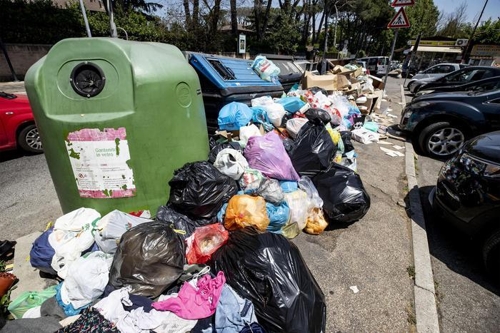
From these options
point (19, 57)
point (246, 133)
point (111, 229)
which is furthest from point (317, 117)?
point (19, 57)

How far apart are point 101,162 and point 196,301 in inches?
49.2

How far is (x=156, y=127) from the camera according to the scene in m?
2.04

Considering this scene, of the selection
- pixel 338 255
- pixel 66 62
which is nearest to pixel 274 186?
pixel 338 255

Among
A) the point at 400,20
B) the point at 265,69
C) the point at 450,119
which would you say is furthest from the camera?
the point at 400,20

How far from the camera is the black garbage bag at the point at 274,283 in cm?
150

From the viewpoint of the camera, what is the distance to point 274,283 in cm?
156

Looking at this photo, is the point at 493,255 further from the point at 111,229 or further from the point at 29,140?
the point at 29,140

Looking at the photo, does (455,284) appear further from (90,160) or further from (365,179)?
(90,160)

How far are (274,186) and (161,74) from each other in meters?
1.40

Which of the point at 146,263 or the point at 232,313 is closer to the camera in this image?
the point at 232,313

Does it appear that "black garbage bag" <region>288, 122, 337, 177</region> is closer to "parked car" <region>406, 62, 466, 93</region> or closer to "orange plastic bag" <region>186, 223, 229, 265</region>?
"orange plastic bag" <region>186, 223, 229, 265</region>

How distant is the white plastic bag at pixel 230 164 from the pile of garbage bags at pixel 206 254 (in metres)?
0.01

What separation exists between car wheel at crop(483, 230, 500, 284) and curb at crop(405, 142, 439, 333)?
1.35ft

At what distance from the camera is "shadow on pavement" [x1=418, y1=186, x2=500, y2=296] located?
2273 millimetres
